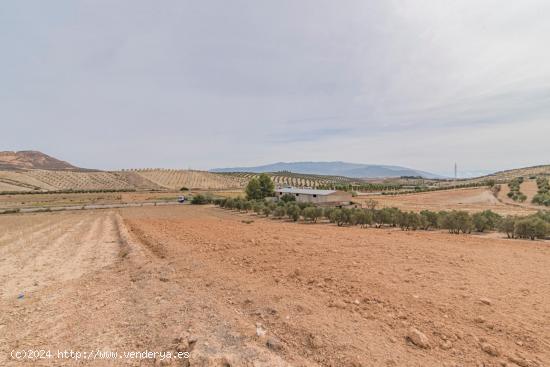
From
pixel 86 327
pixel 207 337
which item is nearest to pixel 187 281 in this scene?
pixel 86 327

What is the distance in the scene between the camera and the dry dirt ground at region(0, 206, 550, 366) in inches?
185

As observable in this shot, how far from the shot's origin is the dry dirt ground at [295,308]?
185 inches

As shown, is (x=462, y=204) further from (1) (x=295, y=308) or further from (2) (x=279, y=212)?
(1) (x=295, y=308)

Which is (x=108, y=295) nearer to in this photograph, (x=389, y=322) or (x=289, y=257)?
(x=289, y=257)

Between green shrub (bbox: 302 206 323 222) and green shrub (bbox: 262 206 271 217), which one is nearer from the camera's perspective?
green shrub (bbox: 302 206 323 222)

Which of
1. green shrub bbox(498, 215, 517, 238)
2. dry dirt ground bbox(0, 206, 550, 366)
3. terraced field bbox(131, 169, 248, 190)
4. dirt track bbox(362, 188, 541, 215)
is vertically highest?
terraced field bbox(131, 169, 248, 190)

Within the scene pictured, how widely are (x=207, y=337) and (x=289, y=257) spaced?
5.69 meters

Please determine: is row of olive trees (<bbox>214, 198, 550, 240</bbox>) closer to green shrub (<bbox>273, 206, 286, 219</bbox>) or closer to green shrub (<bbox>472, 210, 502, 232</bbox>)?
green shrub (<bbox>472, 210, 502, 232</bbox>)

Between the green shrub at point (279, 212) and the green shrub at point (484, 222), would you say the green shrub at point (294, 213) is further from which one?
the green shrub at point (484, 222)

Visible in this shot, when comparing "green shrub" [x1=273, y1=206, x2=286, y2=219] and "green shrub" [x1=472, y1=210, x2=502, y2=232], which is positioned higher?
"green shrub" [x1=472, y1=210, x2=502, y2=232]

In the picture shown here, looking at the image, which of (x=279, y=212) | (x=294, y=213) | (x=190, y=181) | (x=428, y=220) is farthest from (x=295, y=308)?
(x=190, y=181)

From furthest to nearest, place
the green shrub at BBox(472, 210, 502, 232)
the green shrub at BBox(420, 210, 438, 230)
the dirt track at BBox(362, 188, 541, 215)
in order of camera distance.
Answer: the dirt track at BBox(362, 188, 541, 215) < the green shrub at BBox(420, 210, 438, 230) < the green shrub at BBox(472, 210, 502, 232)

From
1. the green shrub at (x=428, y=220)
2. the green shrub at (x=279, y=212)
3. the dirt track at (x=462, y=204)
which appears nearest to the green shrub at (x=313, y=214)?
the green shrub at (x=279, y=212)

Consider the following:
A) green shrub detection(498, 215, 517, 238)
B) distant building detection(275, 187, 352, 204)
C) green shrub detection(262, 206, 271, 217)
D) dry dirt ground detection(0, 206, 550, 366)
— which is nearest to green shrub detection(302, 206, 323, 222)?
green shrub detection(262, 206, 271, 217)
